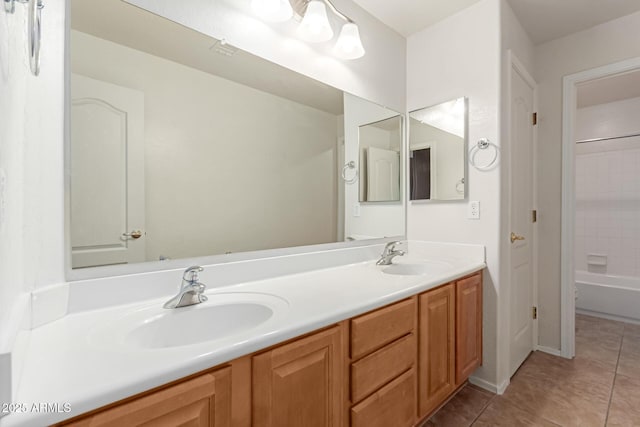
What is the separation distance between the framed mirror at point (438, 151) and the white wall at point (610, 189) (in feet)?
9.03

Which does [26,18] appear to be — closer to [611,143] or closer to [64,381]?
[64,381]

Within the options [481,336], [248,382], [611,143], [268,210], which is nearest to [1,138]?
[248,382]

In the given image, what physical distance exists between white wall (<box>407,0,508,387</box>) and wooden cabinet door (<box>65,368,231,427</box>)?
5.51 feet

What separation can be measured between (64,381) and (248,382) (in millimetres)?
379

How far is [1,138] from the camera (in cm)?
55

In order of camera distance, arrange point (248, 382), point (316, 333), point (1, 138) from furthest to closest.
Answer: point (316, 333) < point (248, 382) < point (1, 138)

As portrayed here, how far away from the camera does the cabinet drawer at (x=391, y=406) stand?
1.08 metres

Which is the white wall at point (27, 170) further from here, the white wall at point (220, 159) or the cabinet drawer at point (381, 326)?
the cabinet drawer at point (381, 326)

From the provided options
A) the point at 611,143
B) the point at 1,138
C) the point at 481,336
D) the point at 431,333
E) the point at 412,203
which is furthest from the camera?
the point at 611,143

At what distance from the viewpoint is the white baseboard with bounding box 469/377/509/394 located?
181 cm

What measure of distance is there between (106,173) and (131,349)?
64 centimetres

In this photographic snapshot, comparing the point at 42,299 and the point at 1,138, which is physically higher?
the point at 1,138

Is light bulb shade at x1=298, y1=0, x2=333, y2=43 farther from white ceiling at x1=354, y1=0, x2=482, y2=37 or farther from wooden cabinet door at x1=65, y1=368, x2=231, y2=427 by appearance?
wooden cabinet door at x1=65, y1=368, x2=231, y2=427

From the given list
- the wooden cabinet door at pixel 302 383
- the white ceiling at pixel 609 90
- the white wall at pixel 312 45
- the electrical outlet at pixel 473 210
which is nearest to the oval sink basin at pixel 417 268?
the electrical outlet at pixel 473 210
